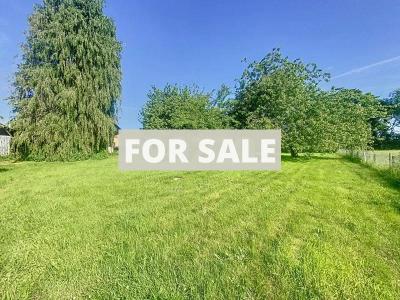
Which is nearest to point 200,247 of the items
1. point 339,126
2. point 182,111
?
point 339,126

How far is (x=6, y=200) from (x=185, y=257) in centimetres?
614

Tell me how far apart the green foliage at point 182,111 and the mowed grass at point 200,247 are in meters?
25.8

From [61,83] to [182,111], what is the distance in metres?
16.7

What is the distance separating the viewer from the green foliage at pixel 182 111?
35.1 meters

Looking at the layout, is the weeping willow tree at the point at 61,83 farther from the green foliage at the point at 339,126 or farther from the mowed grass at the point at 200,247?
the green foliage at the point at 339,126

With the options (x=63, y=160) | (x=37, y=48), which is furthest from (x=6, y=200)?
(x=37, y=48)

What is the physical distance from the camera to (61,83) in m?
23.0

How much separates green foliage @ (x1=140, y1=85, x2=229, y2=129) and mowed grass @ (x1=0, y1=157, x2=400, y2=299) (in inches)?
1015

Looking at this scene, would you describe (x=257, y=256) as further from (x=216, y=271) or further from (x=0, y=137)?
(x=0, y=137)

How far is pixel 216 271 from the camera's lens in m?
3.39

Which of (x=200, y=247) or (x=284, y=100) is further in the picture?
(x=284, y=100)

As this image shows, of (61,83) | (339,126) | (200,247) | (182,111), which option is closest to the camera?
(200,247)

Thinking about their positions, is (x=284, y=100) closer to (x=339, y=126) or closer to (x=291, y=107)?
(x=291, y=107)

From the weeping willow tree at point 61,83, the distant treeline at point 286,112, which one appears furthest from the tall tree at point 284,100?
the weeping willow tree at point 61,83
